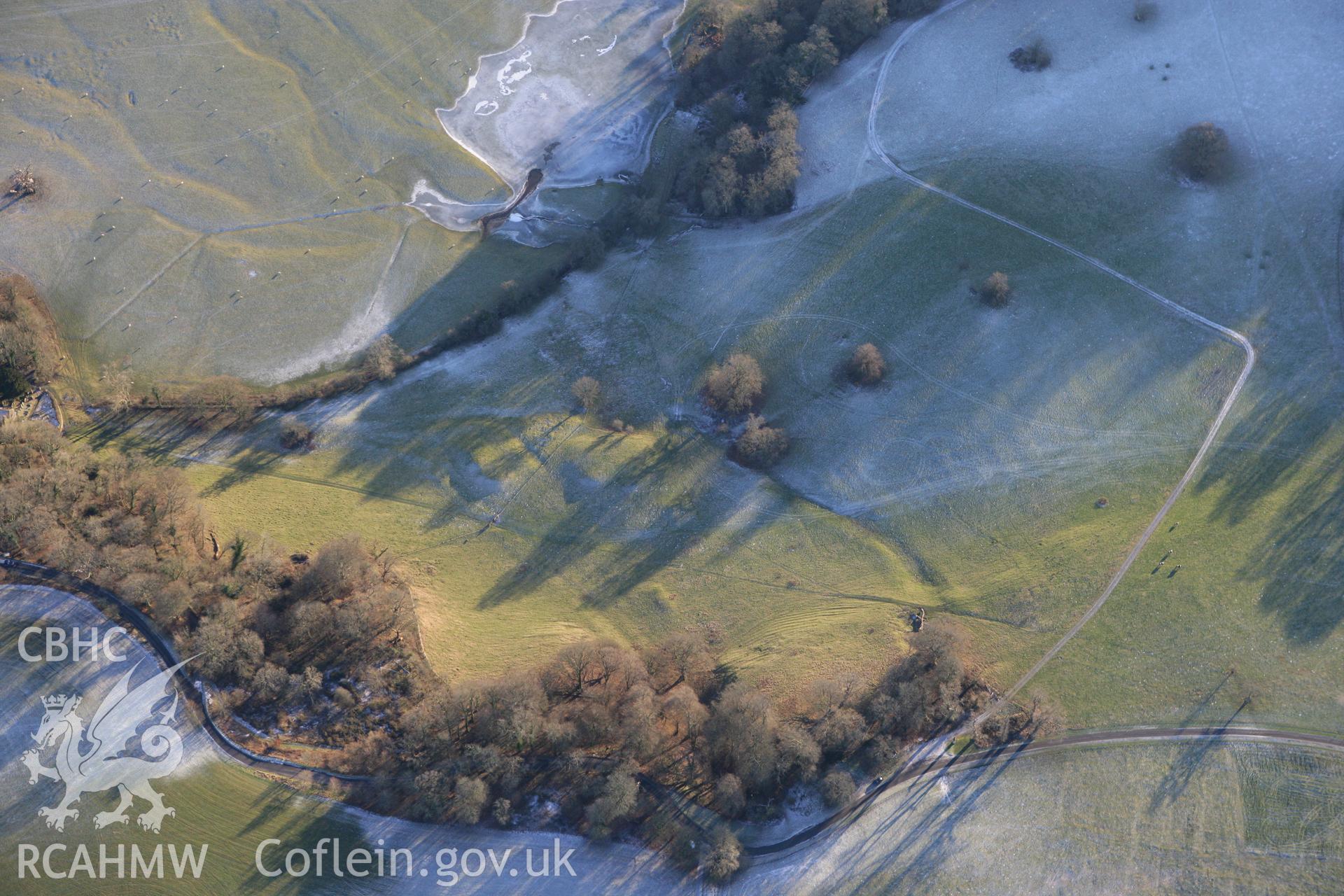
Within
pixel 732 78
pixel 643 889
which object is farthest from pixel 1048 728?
pixel 732 78

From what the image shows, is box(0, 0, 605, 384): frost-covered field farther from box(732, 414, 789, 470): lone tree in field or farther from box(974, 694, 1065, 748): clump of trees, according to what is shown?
box(974, 694, 1065, 748): clump of trees

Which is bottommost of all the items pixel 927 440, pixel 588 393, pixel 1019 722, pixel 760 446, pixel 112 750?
pixel 112 750

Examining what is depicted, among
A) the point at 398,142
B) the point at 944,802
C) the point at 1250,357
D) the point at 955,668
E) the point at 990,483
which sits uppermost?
the point at 398,142

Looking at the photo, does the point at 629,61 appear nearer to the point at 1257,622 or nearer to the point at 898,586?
the point at 898,586

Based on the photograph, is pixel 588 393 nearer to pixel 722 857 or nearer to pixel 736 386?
pixel 736 386

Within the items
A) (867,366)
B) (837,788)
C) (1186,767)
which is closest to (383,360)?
(867,366)
